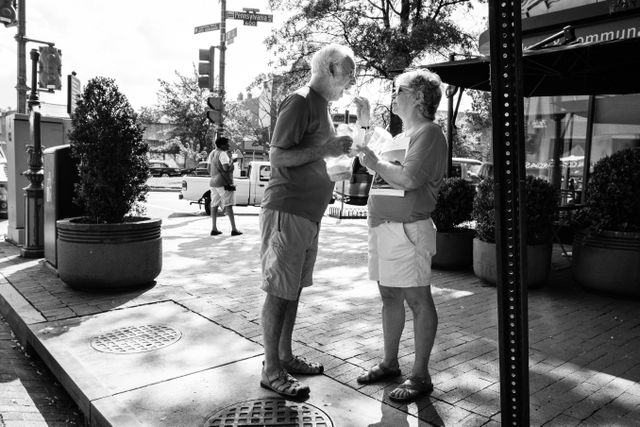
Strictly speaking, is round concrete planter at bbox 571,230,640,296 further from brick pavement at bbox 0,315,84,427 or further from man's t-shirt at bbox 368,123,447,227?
brick pavement at bbox 0,315,84,427

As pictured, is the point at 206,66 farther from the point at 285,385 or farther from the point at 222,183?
the point at 285,385

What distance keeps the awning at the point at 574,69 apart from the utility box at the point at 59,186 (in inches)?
178

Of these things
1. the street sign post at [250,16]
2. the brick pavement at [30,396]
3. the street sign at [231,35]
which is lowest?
the brick pavement at [30,396]

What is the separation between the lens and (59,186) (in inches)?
216

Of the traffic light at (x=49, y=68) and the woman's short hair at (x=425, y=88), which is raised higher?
the traffic light at (x=49, y=68)

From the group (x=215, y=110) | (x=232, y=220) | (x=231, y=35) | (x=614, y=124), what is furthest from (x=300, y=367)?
(x=231, y=35)

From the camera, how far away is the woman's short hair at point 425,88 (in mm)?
2820

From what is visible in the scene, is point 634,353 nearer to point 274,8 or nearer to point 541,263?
point 541,263

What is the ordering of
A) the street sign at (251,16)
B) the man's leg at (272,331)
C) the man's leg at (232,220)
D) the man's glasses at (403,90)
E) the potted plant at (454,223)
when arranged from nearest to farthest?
the man's glasses at (403,90) < the man's leg at (272,331) < the potted plant at (454,223) < the man's leg at (232,220) < the street sign at (251,16)

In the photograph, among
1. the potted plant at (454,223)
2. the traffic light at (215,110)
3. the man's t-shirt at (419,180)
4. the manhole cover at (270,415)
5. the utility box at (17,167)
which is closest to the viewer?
the manhole cover at (270,415)

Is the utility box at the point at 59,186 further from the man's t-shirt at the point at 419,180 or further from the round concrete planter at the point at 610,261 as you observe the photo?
the round concrete planter at the point at 610,261

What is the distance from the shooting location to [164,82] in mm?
35969

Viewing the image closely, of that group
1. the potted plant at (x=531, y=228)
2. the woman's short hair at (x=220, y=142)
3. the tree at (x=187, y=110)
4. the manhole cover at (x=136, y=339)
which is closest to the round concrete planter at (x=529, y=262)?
the potted plant at (x=531, y=228)

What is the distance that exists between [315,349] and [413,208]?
139cm
